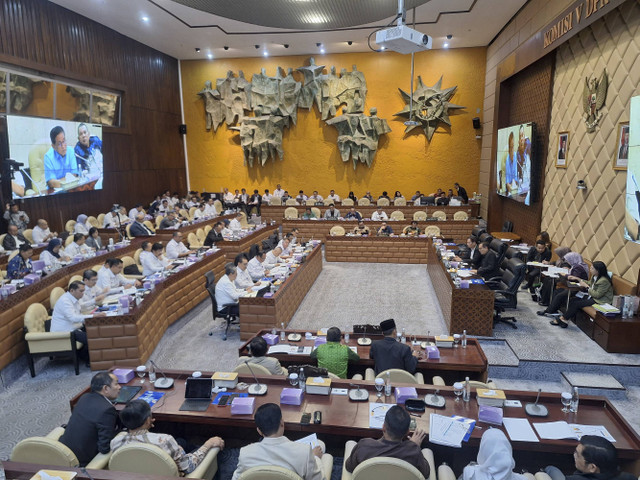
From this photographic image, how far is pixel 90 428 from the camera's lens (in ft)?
10.1

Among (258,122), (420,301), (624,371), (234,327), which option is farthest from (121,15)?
(624,371)

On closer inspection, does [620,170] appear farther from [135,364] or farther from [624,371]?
[135,364]

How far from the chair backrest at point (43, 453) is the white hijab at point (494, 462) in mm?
2624

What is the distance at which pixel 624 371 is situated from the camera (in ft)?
16.7

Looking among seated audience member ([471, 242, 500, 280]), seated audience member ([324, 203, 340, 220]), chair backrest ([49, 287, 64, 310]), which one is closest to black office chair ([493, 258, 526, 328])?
seated audience member ([471, 242, 500, 280])

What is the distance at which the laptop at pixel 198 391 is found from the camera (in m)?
3.63

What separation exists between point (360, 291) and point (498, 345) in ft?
10.8

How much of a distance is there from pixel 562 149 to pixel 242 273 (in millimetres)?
6825

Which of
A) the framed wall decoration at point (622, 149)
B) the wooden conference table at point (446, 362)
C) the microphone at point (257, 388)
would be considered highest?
the framed wall decoration at point (622, 149)

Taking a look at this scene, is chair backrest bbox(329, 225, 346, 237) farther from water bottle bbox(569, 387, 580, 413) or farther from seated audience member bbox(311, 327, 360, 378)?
water bottle bbox(569, 387, 580, 413)

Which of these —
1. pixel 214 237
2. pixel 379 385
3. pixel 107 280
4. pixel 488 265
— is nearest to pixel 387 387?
pixel 379 385

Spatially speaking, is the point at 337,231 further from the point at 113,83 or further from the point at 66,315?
the point at 113,83

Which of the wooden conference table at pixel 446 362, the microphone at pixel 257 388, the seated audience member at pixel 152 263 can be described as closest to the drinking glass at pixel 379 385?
the wooden conference table at pixel 446 362

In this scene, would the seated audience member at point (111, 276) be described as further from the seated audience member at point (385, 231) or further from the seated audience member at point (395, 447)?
the seated audience member at point (385, 231)
